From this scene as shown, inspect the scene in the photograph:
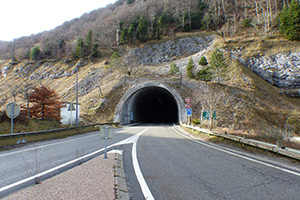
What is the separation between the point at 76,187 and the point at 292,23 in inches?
1946

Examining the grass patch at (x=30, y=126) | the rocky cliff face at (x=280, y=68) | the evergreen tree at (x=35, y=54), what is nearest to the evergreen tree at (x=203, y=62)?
the rocky cliff face at (x=280, y=68)

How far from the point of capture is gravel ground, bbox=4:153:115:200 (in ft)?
9.98

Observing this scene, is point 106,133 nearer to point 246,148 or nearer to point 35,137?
point 246,148

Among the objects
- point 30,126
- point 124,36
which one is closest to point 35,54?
point 124,36

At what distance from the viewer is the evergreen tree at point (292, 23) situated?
3638 cm

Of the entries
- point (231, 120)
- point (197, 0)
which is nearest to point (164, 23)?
point (197, 0)

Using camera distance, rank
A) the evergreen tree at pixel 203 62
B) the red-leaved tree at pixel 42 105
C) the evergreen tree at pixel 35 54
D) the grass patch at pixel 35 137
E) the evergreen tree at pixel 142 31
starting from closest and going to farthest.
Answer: the grass patch at pixel 35 137
the red-leaved tree at pixel 42 105
the evergreen tree at pixel 203 62
the evergreen tree at pixel 142 31
the evergreen tree at pixel 35 54

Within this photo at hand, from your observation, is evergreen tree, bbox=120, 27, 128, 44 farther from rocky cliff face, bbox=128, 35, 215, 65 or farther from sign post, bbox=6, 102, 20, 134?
sign post, bbox=6, 102, 20, 134

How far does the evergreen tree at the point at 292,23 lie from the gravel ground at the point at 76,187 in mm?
46773

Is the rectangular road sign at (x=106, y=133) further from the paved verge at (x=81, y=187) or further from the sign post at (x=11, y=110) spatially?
the sign post at (x=11, y=110)

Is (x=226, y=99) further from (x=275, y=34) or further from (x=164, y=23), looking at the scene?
(x=164, y=23)

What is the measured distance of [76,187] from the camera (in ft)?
11.3

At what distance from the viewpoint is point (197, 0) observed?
237ft

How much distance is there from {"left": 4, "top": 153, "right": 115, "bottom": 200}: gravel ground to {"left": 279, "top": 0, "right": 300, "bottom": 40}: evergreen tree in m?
46.8
